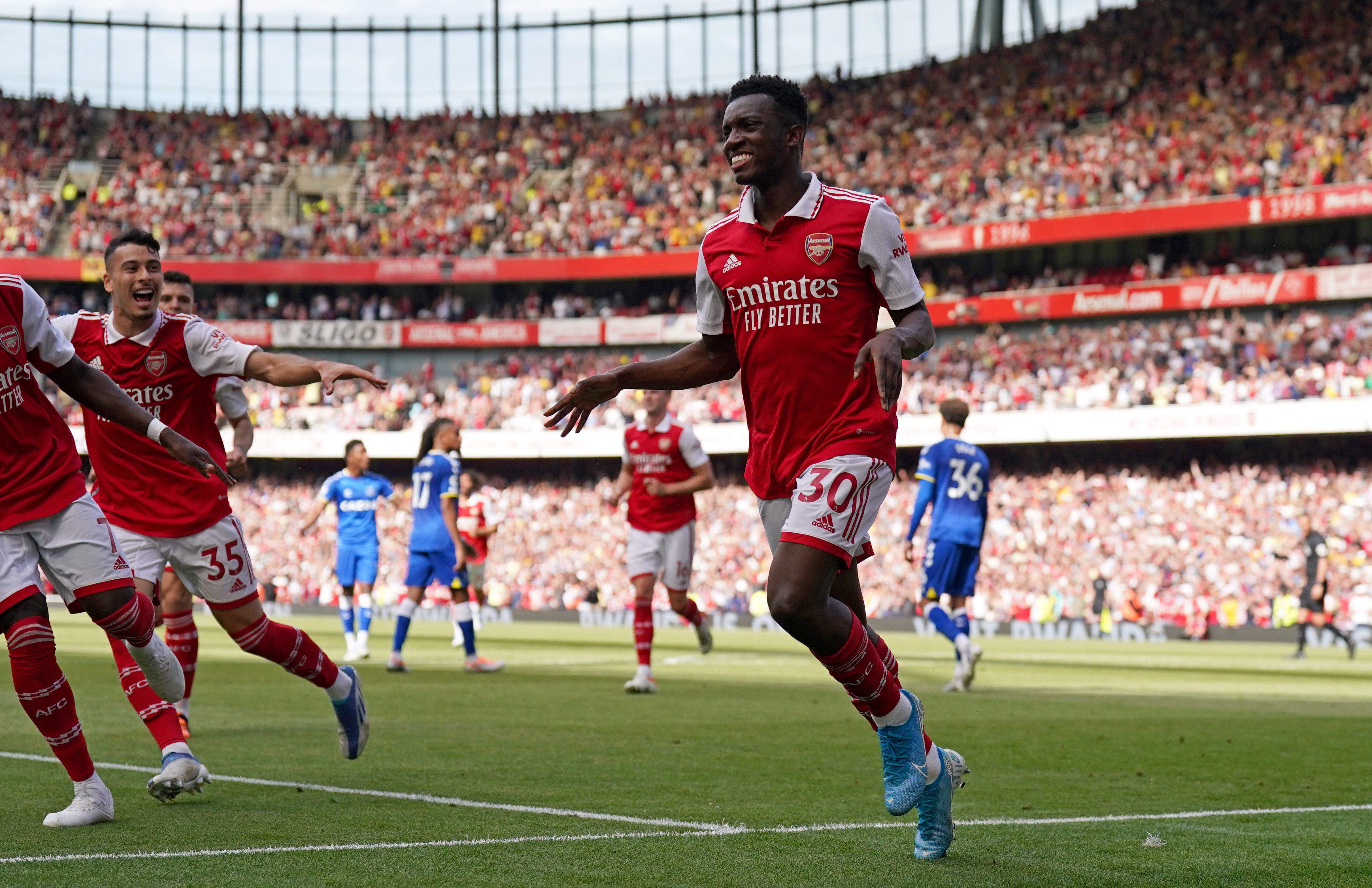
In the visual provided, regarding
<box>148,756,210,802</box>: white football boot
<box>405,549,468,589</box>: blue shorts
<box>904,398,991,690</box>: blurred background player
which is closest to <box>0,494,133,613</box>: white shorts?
<box>148,756,210,802</box>: white football boot

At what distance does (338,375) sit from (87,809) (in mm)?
2006

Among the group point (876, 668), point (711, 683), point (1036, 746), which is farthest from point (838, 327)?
point (711, 683)

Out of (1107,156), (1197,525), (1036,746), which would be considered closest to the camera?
(1036,746)

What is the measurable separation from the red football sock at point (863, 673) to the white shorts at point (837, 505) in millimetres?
295

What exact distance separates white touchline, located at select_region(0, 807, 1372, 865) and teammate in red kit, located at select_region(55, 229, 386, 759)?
1.96 metres

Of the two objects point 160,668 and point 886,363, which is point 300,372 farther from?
point 886,363

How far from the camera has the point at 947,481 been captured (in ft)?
45.5

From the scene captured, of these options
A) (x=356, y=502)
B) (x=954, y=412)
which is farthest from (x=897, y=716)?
(x=356, y=502)

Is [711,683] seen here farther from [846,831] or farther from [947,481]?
[846,831]

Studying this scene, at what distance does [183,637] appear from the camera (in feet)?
30.0

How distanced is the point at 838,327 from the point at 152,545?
158 inches

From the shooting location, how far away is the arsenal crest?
5.43 metres

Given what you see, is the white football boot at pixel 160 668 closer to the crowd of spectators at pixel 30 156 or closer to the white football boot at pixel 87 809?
the white football boot at pixel 87 809

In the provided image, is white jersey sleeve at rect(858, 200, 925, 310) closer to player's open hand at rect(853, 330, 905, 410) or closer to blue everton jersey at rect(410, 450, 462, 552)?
player's open hand at rect(853, 330, 905, 410)
